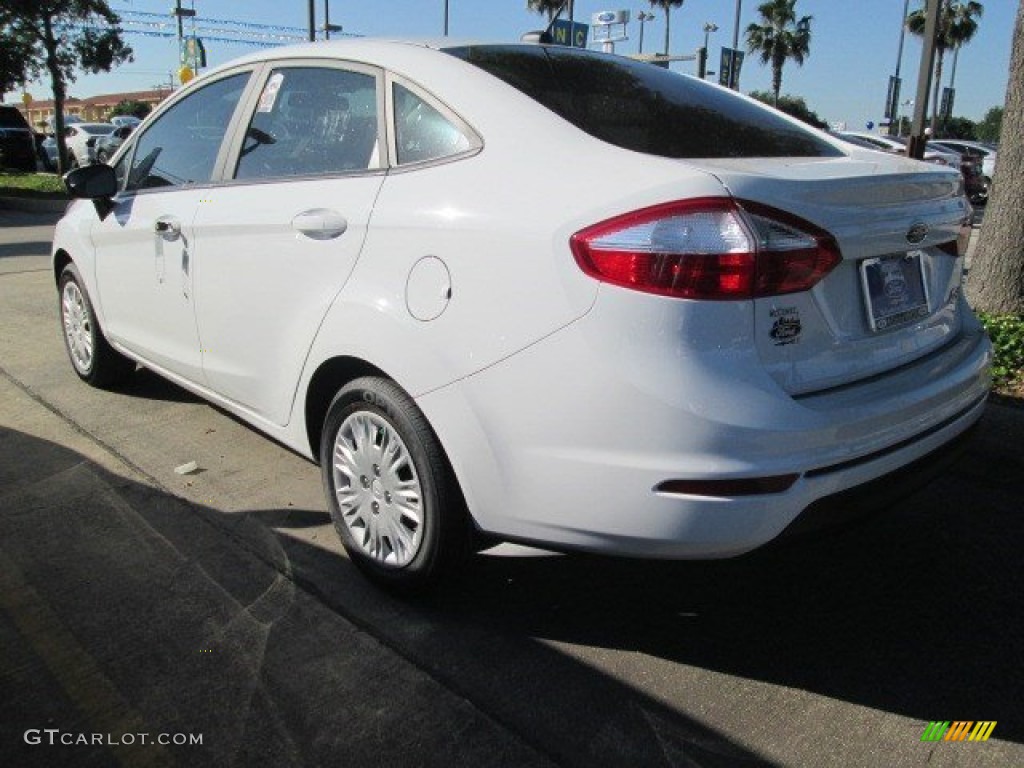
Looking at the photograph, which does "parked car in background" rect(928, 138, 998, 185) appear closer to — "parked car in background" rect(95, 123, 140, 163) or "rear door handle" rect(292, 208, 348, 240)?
"parked car in background" rect(95, 123, 140, 163)

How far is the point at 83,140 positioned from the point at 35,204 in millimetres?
12680

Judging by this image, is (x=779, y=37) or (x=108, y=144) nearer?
(x=108, y=144)

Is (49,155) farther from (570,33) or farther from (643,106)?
(643,106)

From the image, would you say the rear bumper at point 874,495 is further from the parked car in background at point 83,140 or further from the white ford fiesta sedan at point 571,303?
the parked car in background at point 83,140

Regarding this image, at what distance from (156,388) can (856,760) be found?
165 inches

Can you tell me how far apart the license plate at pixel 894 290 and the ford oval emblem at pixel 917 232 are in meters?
0.04

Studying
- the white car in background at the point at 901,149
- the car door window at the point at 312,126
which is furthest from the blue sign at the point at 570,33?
the car door window at the point at 312,126

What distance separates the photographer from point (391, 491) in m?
2.69

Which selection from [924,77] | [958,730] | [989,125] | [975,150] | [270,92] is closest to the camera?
[958,730]

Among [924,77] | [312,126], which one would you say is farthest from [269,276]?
[924,77]

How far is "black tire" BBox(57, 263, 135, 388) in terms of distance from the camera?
470cm

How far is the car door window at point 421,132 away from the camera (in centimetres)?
256

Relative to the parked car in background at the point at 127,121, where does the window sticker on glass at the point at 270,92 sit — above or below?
below

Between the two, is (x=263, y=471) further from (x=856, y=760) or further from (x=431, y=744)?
(x=856, y=760)
